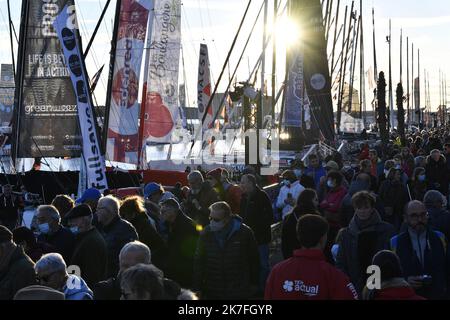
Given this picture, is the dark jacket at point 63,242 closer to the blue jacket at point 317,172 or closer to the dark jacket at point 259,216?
the dark jacket at point 259,216

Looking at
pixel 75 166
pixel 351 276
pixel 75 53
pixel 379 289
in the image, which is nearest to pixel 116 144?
pixel 75 166

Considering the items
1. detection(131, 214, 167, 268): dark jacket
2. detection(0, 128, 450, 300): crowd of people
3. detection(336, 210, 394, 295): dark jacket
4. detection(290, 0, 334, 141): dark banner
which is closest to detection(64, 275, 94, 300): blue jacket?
detection(0, 128, 450, 300): crowd of people

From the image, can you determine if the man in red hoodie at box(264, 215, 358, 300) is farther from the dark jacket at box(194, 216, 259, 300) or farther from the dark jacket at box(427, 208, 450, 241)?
the dark jacket at box(427, 208, 450, 241)

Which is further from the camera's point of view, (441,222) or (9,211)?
(9,211)

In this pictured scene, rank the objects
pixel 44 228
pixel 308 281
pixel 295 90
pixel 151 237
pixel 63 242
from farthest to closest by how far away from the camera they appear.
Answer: pixel 295 90 < pixel 151 237 < pixel 44 228 < pixel 63 242 < pixel 308 281

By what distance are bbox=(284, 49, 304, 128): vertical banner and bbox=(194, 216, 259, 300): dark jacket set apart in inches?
784

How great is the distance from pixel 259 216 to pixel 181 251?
7.67 ft

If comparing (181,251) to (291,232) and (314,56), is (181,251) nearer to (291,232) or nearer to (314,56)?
(291,232)

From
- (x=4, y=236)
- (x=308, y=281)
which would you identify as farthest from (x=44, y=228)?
(x=308, y=281)

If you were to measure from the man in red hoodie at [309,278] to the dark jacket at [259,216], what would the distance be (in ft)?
15.4

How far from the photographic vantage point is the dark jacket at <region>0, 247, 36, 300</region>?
566 cm

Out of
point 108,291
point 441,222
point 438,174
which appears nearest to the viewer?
point 108,291

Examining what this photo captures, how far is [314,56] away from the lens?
2662 cm
